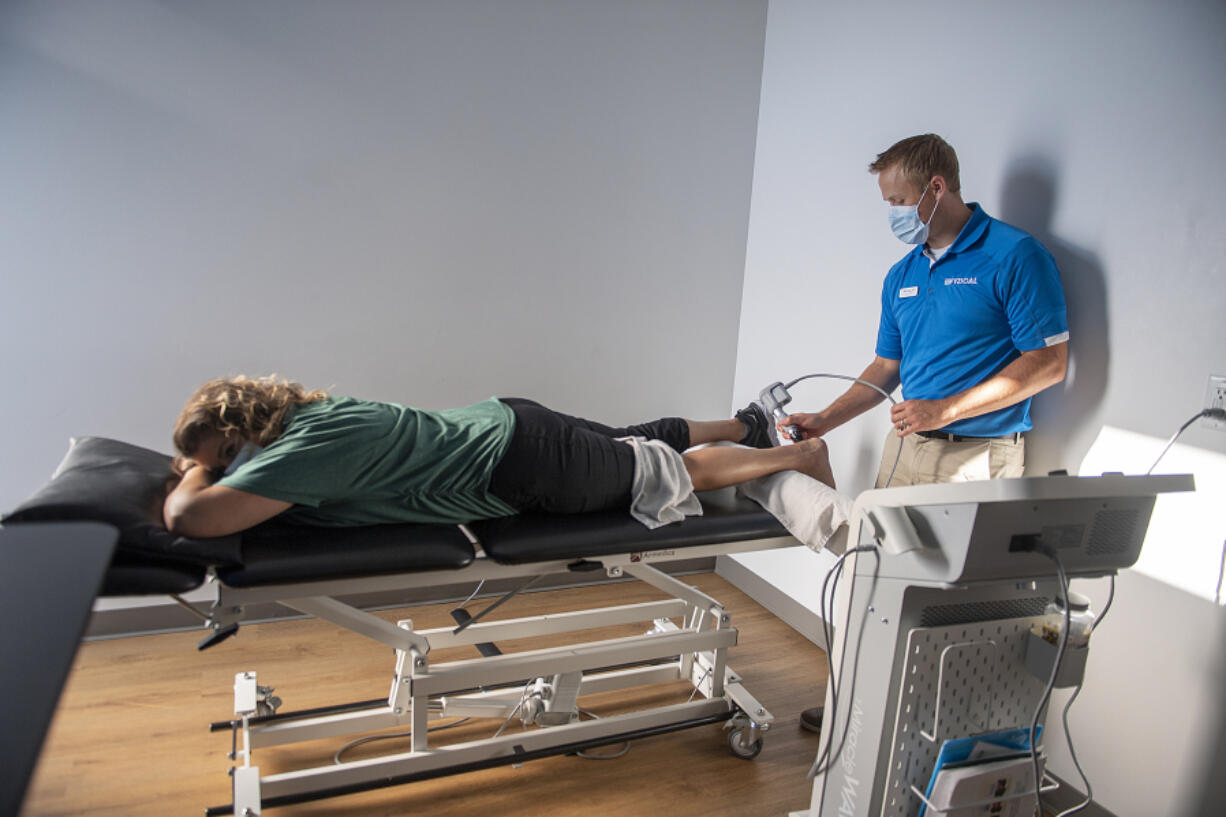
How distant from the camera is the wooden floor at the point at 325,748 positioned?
1.74m

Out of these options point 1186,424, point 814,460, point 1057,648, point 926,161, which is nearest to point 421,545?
point 814,460

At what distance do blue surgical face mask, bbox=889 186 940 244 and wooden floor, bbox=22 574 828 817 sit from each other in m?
1.34

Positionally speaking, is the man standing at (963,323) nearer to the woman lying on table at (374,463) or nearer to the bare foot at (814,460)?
the bare foot at (814,460)

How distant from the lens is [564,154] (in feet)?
8.91

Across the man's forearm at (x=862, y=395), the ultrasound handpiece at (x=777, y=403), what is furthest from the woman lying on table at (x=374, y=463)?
the man's forearm at (x=862, y=395)

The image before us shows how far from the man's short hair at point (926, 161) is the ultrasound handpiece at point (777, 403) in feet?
2.04

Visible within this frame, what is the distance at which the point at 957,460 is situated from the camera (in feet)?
6.38

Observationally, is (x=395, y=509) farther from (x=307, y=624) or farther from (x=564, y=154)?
(x=564, y=154)

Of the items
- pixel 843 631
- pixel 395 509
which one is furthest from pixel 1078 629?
pixel 395 509

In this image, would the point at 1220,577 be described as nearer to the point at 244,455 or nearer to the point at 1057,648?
the point at 1057,648

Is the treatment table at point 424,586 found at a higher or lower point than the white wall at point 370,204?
lower

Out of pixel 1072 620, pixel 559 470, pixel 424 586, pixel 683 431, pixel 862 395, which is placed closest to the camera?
pixel 1072 620

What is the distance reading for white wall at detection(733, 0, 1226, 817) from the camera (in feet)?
5.10

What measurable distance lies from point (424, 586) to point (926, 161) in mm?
1562
